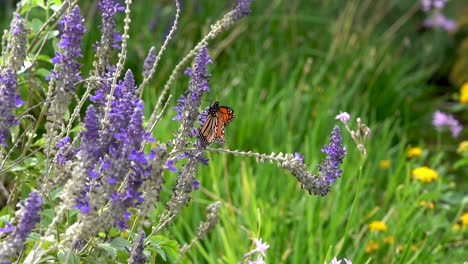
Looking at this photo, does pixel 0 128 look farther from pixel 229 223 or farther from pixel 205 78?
pixel 229 223

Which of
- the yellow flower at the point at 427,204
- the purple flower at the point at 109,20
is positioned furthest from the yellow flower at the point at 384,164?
the purple flower at the point at 109,20

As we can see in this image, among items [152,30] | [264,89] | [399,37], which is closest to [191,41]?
[152,30]

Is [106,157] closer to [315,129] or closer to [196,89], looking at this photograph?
[196,89]

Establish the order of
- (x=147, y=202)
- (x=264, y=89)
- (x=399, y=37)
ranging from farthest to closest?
(x=399, y=37) → (x=264, y=89) → (x=147, y=202)

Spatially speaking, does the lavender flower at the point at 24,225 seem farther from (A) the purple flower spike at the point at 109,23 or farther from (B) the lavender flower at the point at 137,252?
(A) the purple flower spike at the point at 109,23

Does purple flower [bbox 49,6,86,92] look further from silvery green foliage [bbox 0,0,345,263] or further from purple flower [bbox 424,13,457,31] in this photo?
purple flower [bbox 424,13,457,31]
